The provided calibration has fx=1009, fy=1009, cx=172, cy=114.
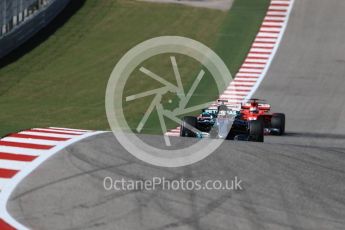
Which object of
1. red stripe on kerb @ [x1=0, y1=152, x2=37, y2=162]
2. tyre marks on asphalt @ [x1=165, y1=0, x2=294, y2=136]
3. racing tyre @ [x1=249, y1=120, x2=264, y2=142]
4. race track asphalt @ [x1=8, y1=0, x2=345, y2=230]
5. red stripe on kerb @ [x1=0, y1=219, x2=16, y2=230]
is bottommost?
red stripe on kerb @ [x1=0, y1=219, x2=16, y2=230]

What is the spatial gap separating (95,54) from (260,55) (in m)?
6.14

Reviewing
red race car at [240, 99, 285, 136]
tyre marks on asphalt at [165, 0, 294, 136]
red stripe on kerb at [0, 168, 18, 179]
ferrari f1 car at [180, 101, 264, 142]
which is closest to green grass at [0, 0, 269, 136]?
tyre marks on asphalt at [165, 0, 294, 136]

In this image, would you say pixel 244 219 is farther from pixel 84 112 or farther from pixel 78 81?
pixel 78 81

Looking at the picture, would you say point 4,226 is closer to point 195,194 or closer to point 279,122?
point 195,194

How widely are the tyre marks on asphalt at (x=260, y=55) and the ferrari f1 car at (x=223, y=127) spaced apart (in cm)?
610

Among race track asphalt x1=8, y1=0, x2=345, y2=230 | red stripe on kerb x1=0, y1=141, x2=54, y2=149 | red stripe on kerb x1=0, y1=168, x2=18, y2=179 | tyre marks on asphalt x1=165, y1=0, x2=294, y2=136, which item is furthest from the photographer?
tyre marks on asphalt x1=165, y1=0, x2=294, y2=136

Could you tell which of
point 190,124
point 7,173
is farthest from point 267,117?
point 7,173

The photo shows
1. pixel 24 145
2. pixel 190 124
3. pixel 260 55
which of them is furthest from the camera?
pixel 260 55

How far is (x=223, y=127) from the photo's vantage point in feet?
74.9

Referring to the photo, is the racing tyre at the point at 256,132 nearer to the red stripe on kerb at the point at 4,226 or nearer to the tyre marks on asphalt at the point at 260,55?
the tyre marks on asphalt at the point at 260,55

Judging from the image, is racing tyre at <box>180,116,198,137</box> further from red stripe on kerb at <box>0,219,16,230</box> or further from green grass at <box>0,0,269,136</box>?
red stripe on kerb at <box>0,219,16,230</box>

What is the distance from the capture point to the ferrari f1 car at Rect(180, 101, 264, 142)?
882 inches

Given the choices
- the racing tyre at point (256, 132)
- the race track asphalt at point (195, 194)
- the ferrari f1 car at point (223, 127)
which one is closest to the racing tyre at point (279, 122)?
the ferrari f1 car at point (223, 127)

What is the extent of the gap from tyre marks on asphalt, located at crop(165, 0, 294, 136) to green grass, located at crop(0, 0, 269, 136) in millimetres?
395
